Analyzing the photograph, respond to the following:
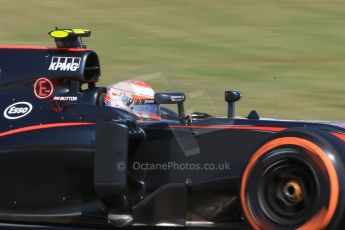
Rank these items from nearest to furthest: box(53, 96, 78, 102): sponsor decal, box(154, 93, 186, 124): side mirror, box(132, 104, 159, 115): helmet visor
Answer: box(154, 93, 186, 124): side mirror → box(53, 96, 78, 102): sponsor decal → box(132, 104, 159, 115): helmet visor

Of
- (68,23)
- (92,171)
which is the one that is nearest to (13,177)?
(92,171)

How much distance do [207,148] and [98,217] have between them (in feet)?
3.37

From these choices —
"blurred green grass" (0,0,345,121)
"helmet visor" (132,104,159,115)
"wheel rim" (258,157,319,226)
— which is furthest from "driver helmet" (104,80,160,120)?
"blurred green grass" (0,0,345,121)

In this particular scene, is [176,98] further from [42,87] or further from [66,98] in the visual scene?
[42,87]

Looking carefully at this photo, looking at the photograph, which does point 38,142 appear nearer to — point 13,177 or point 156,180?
point 13,177

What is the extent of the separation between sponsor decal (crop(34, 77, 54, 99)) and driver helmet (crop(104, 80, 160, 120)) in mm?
476

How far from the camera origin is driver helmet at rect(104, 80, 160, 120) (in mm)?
7180

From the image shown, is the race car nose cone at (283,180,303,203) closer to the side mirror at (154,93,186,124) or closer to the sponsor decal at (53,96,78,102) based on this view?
the side mirror at (154,93,186,124)

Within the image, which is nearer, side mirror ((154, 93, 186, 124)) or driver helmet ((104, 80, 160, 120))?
side mirror ((154, 93, 186, 124))

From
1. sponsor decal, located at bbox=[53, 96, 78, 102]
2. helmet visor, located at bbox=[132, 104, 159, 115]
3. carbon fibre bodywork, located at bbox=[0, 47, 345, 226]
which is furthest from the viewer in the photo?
helmet visor, located at bbox=[132, 104, 159, 115]

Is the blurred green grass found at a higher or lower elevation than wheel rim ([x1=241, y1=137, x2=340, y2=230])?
lower

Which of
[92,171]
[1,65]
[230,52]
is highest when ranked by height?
[1,65]

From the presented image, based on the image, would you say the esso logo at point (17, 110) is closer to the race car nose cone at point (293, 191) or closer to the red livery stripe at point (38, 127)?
the red livery stripe at point (38, 127)

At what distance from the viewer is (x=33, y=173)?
6816 mm
